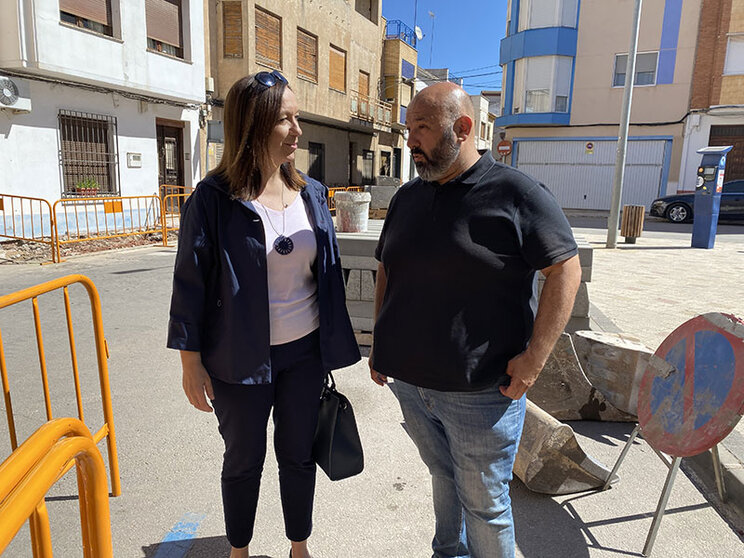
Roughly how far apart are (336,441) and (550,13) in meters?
26.9

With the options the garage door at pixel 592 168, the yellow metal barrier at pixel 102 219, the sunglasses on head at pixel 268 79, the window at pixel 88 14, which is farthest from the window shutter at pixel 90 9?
the garage door at pixel 592 168

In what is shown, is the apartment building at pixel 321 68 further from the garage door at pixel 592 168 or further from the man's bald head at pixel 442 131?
the man's bald head at pixel 442 131

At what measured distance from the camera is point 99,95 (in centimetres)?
1302

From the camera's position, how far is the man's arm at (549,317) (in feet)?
5.75

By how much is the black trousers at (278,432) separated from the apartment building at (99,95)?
11.8 metres

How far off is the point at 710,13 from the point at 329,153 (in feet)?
54.1

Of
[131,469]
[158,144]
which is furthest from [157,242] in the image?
[131,469]

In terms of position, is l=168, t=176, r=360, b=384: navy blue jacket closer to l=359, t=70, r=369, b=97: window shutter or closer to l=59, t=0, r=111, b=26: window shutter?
l=59, t=0, r=111, b=26: window shutter

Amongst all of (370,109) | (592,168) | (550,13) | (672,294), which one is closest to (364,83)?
(370,109)

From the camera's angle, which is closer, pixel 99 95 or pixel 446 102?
pixel 446 102

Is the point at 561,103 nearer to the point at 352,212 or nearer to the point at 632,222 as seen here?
the point at 632,222

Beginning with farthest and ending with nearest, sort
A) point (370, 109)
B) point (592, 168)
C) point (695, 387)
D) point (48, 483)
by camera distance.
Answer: point (370, 109)
point (592, 168)
point (695, 387)
point (48, 483)

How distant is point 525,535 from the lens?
2516 millimetres

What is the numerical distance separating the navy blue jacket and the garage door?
23.9 m
